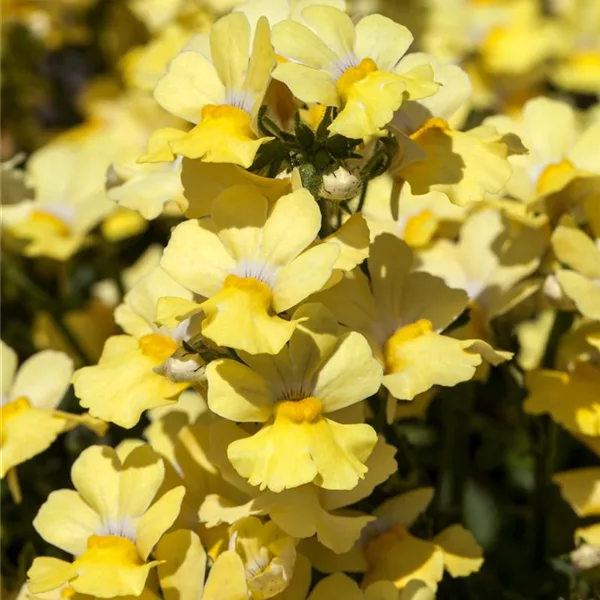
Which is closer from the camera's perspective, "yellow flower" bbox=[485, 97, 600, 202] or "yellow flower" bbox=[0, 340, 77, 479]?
"yellow flower" bbox=[0, 340, 77, 479]

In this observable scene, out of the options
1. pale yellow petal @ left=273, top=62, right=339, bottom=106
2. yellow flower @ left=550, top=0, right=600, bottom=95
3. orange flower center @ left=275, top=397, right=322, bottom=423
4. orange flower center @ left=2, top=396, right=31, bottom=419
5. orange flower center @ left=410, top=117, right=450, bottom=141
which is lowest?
yellow flower @ left=550, top=0, right=600, bottom=95

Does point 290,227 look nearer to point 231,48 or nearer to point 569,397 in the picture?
point 231,48

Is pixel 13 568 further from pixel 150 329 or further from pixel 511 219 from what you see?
pixel 511 219

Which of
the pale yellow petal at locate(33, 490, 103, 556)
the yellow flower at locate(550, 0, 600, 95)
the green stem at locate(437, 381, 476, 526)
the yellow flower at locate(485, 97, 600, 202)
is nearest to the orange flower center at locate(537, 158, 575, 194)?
the yellow flower at locate(485, 97, 600, 202)

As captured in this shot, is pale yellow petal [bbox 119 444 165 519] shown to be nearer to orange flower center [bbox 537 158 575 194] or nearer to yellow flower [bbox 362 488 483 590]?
yellow flower [bbox 362 488 483 590]

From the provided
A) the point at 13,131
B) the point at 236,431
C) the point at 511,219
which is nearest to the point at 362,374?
the point at 236,431

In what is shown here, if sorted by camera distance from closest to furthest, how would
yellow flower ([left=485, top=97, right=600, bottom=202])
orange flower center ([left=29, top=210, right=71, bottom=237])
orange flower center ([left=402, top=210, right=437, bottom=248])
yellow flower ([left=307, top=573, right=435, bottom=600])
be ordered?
yellow flower ([left=307, top=573, right=435, bottom=600]), yellow flower ([left=485, top=97, right=600, bottom=202]), orange flower center ([left=402, top=210, right=437, bottom=248]), orange flower center ([left=29, top=210, right=71, bottom=237])

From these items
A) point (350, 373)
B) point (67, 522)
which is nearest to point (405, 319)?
point (350, 373)
